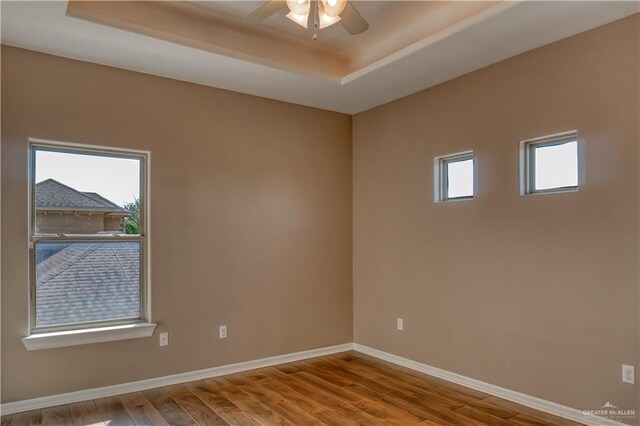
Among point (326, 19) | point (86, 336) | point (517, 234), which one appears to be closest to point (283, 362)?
point (86, 336)

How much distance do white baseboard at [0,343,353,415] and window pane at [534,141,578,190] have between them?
9.16 feet

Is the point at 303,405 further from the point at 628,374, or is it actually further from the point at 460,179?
the point at 460,179

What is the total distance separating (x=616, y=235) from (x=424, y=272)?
1701mm

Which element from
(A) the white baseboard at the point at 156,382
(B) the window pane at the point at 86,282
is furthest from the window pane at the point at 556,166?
(B) the window pane at the point at 86,282

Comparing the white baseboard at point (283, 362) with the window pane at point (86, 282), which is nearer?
the white baseboard at point (283, 362)

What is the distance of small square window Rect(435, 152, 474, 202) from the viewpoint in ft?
13.1

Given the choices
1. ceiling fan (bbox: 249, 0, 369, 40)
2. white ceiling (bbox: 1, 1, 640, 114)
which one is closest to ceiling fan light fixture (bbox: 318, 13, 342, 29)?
ceiling fan (bbox: 249, 0, 369, 40)

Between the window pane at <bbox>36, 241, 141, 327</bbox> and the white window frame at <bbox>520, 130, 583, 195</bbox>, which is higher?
the white window frame at <bbox>520, 130, 583, 195</bbox>

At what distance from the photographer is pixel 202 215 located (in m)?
4.12

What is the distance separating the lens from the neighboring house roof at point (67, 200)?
3457 mm

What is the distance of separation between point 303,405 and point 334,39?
3055 millimetres

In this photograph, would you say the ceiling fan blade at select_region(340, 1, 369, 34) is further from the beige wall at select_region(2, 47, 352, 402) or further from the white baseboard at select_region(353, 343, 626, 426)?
the white baseboard at select_region(353, 343, 626, 426)

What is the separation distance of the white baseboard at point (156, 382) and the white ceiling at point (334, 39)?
2.65 metres

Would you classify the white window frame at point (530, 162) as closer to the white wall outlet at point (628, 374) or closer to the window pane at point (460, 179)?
the window pane at point (460, 179)
